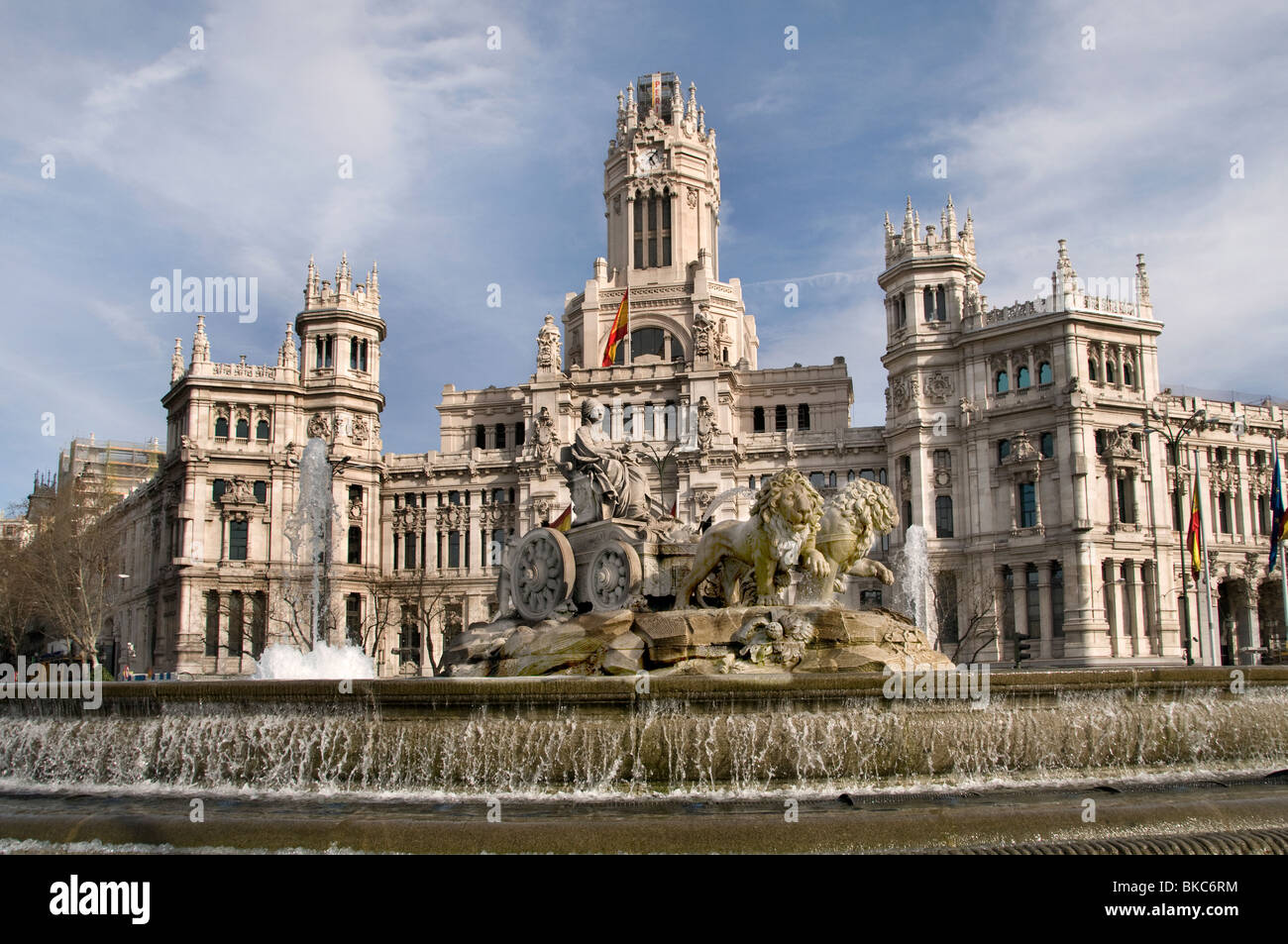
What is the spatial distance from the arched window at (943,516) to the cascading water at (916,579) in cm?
179

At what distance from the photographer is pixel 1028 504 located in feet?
213

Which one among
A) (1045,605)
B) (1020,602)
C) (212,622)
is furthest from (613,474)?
(212,622)

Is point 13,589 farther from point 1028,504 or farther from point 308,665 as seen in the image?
point 1028,504

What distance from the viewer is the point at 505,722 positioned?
14258mm

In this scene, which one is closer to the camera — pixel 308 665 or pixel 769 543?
pixel 769 543

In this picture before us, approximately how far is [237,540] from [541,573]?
195ft

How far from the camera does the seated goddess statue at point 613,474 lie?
21.2 m

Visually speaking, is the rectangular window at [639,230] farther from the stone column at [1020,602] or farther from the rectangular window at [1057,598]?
the rectangular window at [1057,598]

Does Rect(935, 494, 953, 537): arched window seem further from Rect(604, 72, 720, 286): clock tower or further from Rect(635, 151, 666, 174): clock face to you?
Rect(635, 151, 666, 174): clock face

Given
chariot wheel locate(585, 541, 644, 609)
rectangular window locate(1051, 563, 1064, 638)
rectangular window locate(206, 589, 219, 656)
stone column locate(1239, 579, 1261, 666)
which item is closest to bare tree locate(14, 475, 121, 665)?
rectangular window locate(206, 589, 219, 656)
